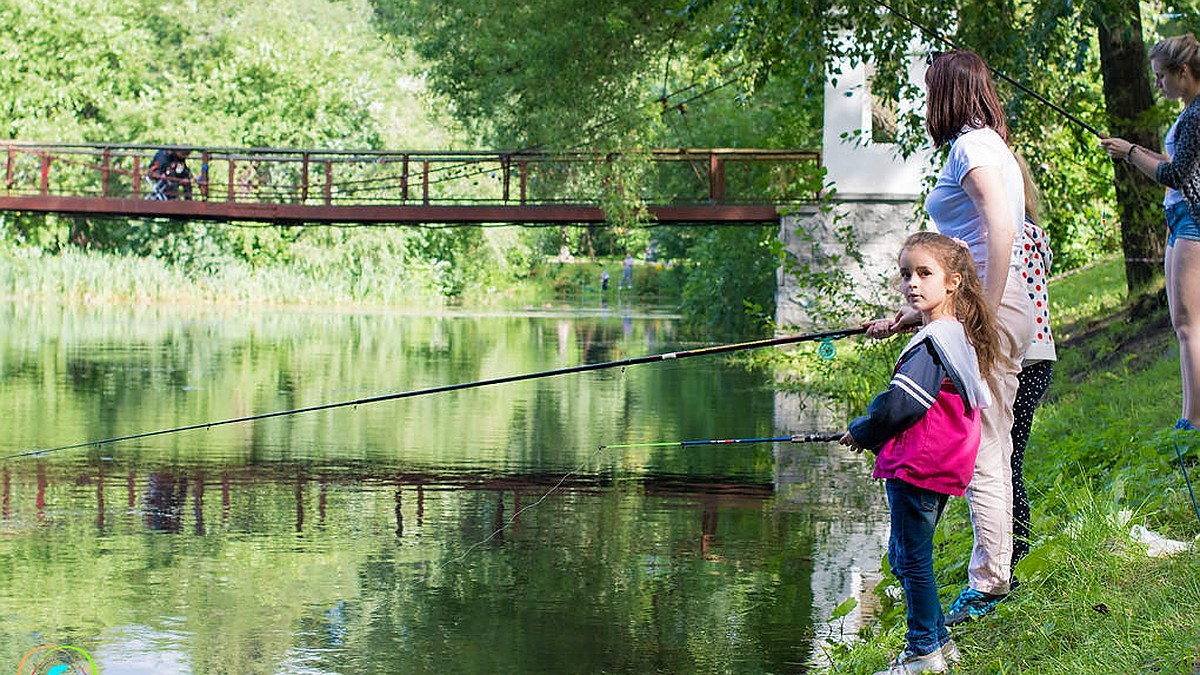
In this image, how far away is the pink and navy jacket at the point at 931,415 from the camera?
15.4ft

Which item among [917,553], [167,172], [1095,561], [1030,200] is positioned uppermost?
[167,172]

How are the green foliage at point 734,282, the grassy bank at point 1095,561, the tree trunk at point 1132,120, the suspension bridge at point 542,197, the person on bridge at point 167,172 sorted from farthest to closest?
the person on bridge at point 167,172
the green foliage at point 734,282
the suspension bridge at point 542,197
the tree trunk at point 1132,120
the grassy bank at point 1095,561

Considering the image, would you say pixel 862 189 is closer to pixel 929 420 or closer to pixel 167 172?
pixel 167 172

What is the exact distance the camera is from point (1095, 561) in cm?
552

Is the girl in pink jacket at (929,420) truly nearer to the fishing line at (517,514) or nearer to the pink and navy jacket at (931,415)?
the pink and navy jacket at (931,415)

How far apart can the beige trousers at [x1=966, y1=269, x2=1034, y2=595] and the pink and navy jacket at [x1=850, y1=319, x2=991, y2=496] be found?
0.93ft

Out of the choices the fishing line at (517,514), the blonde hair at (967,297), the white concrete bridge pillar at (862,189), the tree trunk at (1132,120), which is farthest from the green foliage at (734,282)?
the blonde hair at (967,297)

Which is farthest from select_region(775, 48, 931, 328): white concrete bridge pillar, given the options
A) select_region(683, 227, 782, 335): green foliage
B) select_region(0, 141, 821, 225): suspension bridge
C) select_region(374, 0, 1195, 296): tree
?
select_region(683, 227, 782, 335): green foliage

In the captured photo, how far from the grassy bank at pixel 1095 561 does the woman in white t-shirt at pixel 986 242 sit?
18 cm

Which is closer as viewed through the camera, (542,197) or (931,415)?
(931,415)

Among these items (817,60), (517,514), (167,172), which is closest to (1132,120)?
(817,60)

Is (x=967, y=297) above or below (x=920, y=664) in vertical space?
above

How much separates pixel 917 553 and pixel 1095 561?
1019 mm

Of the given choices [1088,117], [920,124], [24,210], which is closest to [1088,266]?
[1088,117]
